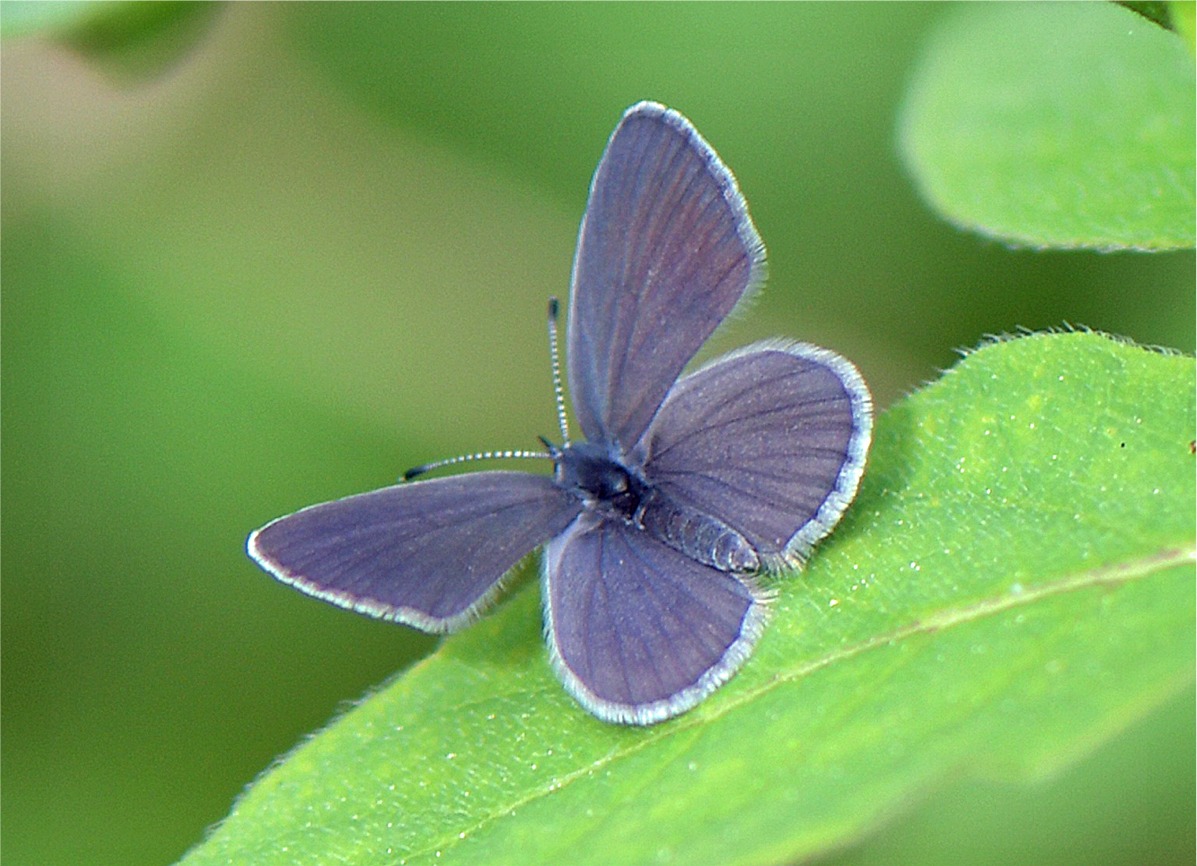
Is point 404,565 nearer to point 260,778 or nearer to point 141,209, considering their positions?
point 260,778

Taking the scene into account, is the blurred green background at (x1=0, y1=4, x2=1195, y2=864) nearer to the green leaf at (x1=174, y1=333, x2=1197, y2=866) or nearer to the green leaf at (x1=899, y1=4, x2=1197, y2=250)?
the green leaf at (x1=899, y1=4, x2=1197, y2=250)

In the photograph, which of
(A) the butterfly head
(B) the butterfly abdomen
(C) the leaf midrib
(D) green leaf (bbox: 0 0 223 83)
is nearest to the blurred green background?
(D) green leaf (bbox: 0 0 223 83)

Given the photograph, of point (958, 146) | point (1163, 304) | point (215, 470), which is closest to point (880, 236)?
point (1163, 304)

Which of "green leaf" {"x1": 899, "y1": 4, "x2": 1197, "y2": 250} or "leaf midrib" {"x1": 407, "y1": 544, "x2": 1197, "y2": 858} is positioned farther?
"green leaf" {"x1": 899, "y1": 4, "x2": 1197, "y2": 250}

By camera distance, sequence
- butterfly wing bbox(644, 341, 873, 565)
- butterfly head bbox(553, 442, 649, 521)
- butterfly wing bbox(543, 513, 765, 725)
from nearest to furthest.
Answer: butterfly wing bbox(543, 513, 765, 725) < butterfly wing bbox(644, 341, 873, 565) < butterfly head bbox(553, 442, 649, 521)

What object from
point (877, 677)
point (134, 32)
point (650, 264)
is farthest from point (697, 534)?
point (134, 32)

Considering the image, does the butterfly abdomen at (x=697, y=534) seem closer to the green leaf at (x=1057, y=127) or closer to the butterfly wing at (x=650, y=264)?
the butterfly wing at (x=650, y=264)

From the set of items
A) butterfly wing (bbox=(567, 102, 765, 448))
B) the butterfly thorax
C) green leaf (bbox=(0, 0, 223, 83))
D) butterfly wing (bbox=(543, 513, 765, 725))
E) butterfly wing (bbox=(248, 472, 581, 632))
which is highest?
green leaf (bbox=(0, 0, 223, 83))
